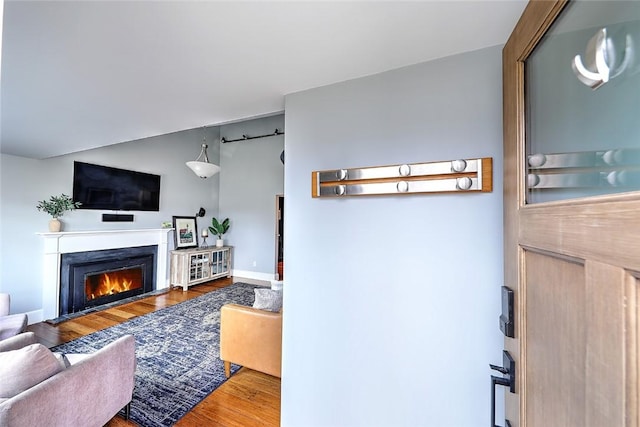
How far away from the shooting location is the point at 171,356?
8.67 ft

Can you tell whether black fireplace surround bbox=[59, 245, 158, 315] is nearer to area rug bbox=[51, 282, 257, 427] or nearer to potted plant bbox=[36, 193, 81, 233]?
potted plant bbox=[36, 193, 81, 233]

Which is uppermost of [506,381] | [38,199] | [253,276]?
[38,199]

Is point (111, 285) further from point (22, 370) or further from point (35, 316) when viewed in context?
point (22, 370)

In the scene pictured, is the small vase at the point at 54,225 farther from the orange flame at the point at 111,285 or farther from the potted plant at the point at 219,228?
the potted plant at the point at 219,228

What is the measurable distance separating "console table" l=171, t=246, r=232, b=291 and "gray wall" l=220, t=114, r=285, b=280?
0.30 metres

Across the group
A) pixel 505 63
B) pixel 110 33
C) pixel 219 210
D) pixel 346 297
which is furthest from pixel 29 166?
pixel 505 63

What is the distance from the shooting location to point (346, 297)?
4.30 feet

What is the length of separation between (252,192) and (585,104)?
5.93 m

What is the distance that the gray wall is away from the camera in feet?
19.1

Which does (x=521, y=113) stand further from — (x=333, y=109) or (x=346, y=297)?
(x=346, y=297)

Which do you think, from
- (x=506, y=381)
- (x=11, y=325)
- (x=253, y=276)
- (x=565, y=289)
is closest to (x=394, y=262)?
(x=506, y=381)

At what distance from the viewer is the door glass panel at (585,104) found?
478 mm

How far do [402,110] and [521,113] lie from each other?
19.7 inches

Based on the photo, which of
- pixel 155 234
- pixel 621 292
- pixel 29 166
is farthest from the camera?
pixel 155 234
